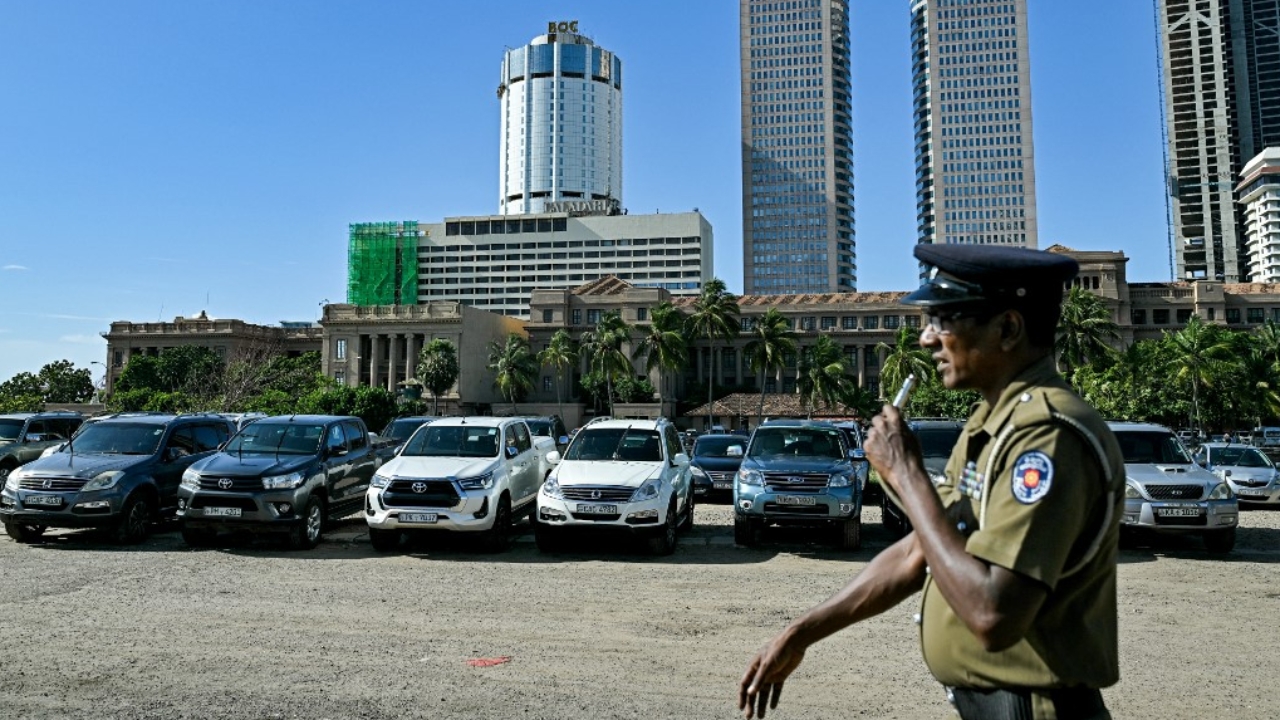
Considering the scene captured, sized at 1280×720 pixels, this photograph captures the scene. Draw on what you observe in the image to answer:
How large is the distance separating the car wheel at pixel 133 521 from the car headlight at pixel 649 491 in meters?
7.37

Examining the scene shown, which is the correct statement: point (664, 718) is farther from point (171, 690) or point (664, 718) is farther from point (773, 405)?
point (773, 405)

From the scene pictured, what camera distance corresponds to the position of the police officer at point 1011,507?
173 cm

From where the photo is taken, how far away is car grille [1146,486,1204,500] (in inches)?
471

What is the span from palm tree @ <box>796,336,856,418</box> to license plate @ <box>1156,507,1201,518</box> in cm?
6530

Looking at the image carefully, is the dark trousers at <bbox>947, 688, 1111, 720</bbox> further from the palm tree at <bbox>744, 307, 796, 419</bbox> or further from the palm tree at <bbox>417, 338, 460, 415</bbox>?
the palm tree at <bbox>417, 338, 460, 415</bbox>

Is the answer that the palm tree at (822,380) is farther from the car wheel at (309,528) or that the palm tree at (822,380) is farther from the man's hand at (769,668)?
the man's hand at (769,668)

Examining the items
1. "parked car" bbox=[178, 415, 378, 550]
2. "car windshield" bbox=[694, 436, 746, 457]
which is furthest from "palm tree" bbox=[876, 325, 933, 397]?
"parked car" bbox=[178, 415, 378, 550]

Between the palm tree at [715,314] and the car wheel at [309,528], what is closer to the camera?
the car wheel at [309,528]

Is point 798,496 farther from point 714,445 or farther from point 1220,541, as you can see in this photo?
point 714,445

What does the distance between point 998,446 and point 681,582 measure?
824 centimetres

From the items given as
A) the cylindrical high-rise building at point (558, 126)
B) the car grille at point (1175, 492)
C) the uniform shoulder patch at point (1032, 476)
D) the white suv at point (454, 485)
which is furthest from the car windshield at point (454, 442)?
the cylindrical high-rise building at point (558, 126)

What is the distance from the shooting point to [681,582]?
9.77 m

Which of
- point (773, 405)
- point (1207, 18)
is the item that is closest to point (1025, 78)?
point (1207, 18)

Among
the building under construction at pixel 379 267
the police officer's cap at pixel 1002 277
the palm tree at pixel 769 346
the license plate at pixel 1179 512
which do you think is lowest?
the license plate at pixel 1179 512
